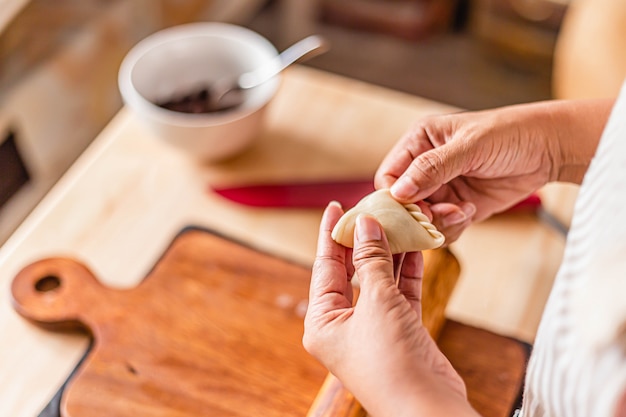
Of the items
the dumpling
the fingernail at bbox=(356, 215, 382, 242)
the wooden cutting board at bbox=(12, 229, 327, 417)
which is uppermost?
the fingernail at bbox=(356, 215, 382, 242)

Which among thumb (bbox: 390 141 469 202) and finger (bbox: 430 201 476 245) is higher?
thumb (bbox: 390 141 469 202)

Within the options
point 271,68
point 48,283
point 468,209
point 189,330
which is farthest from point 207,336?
point 271,68

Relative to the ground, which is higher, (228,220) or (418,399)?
(418,399)

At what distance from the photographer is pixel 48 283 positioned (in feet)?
2.66

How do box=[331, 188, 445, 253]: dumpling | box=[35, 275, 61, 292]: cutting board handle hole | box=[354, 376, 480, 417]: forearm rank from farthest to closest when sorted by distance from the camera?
box=[35, 275, 61, 292]: cutting board handle hole
box=[331, 188, 445, 253]: dumpling
box=[354, 376, 480, 417]: forearm

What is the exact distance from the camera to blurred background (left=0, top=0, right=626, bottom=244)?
55.0 inches

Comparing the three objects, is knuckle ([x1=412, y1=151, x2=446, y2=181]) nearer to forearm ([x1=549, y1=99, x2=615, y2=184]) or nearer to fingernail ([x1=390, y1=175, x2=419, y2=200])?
fingernail ([x1=390, y1=175, x2=419, y2=200])

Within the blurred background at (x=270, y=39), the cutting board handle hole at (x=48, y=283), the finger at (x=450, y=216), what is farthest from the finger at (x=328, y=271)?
the blurred background at (x=270, y=39)

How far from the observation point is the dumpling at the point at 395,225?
0.59 meters

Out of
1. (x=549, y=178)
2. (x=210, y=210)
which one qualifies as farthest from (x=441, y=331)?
(x=210, y=210)

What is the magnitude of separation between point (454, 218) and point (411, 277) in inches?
3.2

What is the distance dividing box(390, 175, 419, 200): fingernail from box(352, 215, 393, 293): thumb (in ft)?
0.21

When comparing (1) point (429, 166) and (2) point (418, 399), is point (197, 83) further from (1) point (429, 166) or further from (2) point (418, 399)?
(2) point (418, 399)

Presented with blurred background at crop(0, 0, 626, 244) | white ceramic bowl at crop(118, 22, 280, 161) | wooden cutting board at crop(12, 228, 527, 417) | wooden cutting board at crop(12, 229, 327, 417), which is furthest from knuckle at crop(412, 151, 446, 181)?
blurred background at crop(0, 0, 626, 244)
